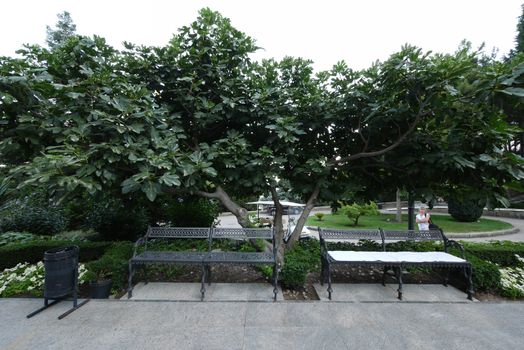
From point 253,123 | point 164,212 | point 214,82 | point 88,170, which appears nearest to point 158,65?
point 214,82

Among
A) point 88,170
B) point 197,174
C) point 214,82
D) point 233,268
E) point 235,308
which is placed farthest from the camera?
point 233,268

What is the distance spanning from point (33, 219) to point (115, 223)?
9.57ft

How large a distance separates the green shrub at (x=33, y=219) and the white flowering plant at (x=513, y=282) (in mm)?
11732

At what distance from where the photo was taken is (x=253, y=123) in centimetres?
528

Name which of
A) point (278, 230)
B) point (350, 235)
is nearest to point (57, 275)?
point (278, 230)

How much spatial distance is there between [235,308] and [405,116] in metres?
4.33

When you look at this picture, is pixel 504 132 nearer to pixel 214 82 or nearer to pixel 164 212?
pixel 214 82

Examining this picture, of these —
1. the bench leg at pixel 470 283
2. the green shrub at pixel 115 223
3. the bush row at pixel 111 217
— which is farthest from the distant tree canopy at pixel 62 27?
the bench leg at pixel 470 283

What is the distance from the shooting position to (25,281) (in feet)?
15.2

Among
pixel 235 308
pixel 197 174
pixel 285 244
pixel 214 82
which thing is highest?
pixel 214 82

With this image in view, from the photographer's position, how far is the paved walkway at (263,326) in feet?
9.92

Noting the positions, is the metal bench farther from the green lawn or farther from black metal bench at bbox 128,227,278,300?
the green lawn

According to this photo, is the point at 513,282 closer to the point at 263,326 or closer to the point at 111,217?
the point at 263,326

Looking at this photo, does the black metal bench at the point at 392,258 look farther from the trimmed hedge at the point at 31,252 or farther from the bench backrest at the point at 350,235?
the trimmed hedge at the point at 31,252
